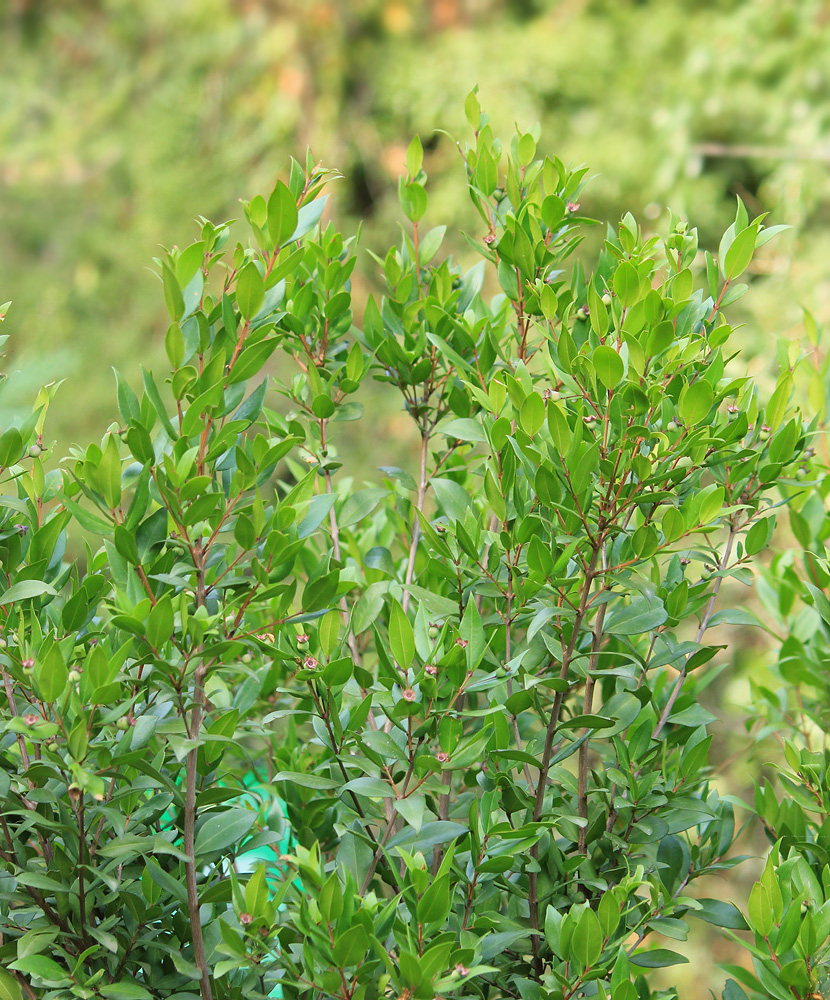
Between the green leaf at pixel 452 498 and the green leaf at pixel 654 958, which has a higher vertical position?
the green leaf at pixel 452 498

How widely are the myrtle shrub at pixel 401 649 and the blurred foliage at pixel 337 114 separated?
198 centimetres

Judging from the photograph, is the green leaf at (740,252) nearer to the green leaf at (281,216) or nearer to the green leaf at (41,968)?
the green leaf at (281,216)

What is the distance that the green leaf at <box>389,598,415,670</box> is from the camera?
0.50 metres

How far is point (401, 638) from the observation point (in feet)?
1.65

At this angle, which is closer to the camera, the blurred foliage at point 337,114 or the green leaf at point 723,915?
the green leaf at point 723,915

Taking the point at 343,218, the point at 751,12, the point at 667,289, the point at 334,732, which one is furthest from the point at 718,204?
the point at 334,732

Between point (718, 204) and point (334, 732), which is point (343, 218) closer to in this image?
point (718, 204)

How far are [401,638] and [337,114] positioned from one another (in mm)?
3225

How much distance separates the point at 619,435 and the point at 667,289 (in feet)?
0.40

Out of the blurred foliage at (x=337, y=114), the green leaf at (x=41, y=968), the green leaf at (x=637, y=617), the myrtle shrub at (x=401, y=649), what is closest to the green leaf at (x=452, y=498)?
the myrtle shrub at (x=401, y=649)

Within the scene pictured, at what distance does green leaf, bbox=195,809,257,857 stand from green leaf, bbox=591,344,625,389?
0.31 m

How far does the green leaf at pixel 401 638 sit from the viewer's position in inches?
19.7

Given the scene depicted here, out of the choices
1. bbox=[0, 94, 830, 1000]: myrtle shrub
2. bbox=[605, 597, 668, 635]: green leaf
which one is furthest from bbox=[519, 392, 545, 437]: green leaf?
bbox=[605, 597, 668, 635]: green leaf

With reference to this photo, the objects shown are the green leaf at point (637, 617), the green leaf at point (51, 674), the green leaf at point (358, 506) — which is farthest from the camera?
the green leaf at point (358, 506)
